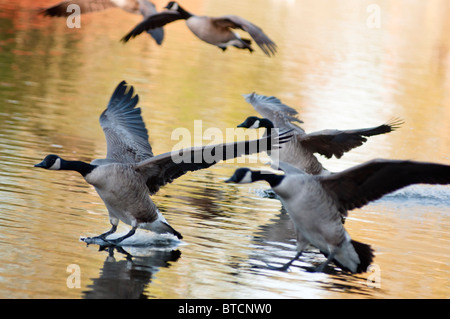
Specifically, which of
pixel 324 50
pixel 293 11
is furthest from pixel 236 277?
pixel 293 11

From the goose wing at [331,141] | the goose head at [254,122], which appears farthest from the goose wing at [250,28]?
the goose wing at [331,141]

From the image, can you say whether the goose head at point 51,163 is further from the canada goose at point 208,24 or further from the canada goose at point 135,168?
the canada goose at point 208,24

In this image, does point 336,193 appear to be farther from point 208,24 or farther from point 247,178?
point 208,24

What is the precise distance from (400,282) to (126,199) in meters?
3.21

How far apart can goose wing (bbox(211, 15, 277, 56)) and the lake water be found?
234 cm

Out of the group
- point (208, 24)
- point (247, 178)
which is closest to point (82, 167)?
point (247, 178)

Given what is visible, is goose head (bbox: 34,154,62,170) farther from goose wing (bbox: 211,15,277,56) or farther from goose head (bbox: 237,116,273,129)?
goose wing (bbox: 211,15,277,56)

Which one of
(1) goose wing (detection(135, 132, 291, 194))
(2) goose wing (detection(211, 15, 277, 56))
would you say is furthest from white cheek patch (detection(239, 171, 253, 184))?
(2) goose wing (detection(211, 15, 277, 56))

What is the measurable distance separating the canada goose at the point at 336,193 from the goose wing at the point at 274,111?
152 inches

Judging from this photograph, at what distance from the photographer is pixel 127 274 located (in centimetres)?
802

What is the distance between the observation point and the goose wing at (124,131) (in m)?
9.52

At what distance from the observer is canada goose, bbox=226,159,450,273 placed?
25.7 ft

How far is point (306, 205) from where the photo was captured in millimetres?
8016
